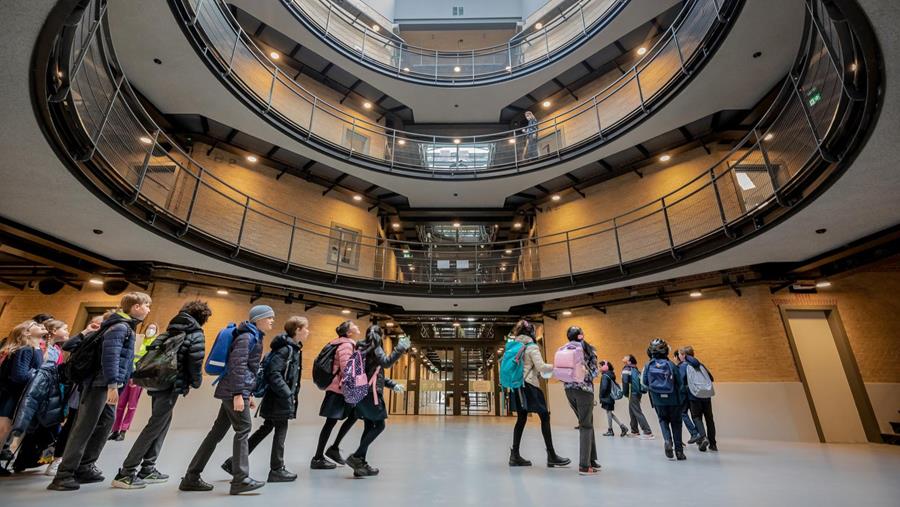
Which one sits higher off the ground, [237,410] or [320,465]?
[237,410]

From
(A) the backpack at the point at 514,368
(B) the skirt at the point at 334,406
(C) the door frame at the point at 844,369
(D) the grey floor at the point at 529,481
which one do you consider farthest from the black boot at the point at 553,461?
(C) the door frame at the point at 844,369

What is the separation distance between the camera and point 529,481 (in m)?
4.06

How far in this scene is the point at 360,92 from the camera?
14828mm

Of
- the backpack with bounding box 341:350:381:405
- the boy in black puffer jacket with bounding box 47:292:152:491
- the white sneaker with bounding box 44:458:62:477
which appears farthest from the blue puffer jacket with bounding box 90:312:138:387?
the backpack with bounding box 341:350:381:405

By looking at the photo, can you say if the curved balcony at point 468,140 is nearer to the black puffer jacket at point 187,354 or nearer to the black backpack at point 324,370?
the black puffer jacket at point 187,354

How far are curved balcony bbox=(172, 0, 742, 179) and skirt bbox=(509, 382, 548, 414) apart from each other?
26.7 ft

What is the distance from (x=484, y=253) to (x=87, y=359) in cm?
982

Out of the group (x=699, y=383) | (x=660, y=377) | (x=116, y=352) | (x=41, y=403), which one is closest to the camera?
(x=116, y=352)

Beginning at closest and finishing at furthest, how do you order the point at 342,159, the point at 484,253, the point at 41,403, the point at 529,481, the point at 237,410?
the point at 237,410 → the point at 41,403 → the point at 529,481 → the point at 342,159 → the point at 484,253

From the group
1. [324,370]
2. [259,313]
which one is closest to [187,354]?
[259,313]

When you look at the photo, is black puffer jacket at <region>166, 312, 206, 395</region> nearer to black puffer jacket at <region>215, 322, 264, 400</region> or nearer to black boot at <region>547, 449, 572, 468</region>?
black puffer jacket at <region>215, 322, 264, 400</region>

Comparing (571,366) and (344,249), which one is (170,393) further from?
(344,249)

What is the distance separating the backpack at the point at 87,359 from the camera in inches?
137

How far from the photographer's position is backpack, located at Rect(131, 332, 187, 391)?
3299 mm
